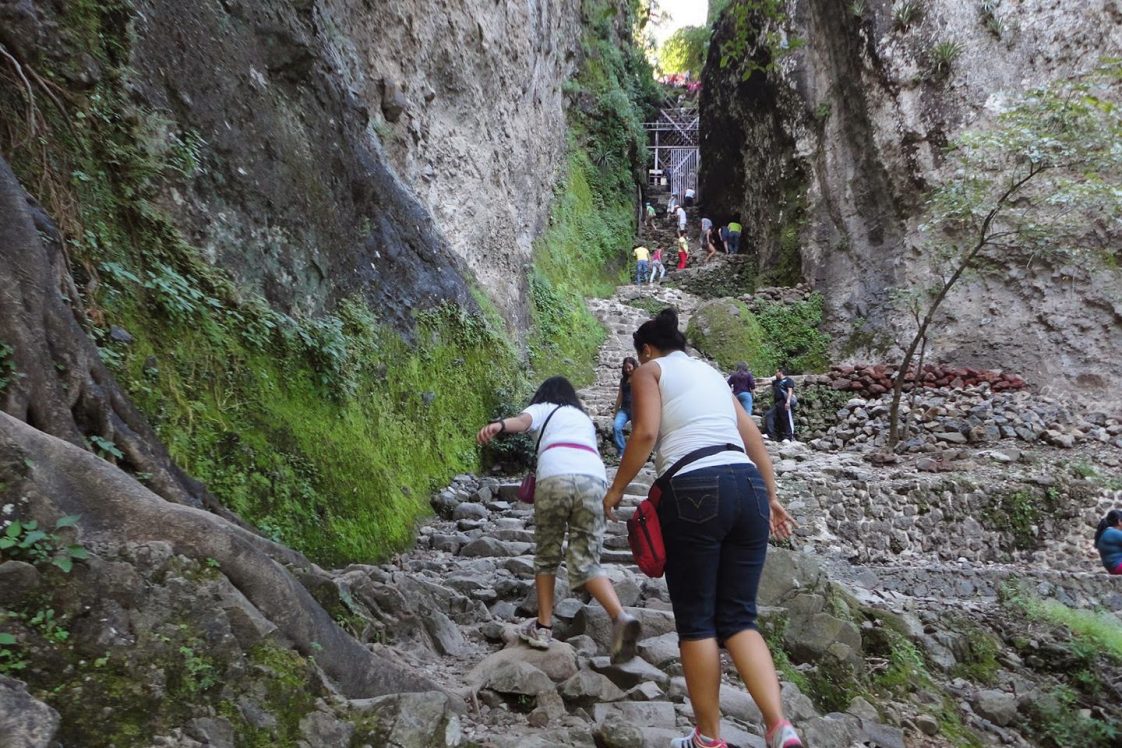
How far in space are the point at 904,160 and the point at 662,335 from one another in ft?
50.4

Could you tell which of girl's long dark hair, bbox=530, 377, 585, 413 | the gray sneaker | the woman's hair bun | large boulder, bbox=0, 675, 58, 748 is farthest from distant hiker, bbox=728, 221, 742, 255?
large boulder, bbox=0, 675, 58, 748

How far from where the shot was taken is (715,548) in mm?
2605

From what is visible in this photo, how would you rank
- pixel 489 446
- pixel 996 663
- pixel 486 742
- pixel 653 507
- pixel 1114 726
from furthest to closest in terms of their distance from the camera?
pixel 489 446 → pixel 996 663 → pixel 1114 726 → pixel 653 507 → pixel 486 742

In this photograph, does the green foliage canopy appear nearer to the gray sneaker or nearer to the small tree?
the small tree

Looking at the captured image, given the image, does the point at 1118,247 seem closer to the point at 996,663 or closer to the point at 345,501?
the point at 996,663

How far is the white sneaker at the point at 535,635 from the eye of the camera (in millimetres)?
3564

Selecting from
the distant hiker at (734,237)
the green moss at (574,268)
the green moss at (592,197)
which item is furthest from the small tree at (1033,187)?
the distant hiker at (734,237)

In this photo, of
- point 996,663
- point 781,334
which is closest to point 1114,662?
point 996,663

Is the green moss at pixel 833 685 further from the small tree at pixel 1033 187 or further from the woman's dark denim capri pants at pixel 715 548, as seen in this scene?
the small tree at pixel 1033 187

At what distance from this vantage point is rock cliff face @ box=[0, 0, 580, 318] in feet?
17.1

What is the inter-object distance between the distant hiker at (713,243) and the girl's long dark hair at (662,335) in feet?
65.3

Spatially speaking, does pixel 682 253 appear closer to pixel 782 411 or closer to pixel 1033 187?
pixel 1033 187

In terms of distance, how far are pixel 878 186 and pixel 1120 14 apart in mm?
5172

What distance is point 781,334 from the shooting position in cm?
1745
